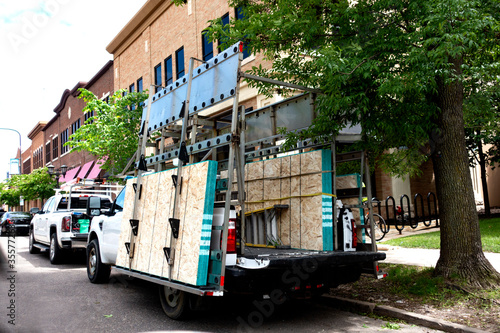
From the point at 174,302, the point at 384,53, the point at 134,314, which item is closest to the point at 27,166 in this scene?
the point at 134,314

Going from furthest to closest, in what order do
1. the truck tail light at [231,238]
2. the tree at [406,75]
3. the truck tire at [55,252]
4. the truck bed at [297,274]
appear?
the truck tire at [55,252] → the tree at [406,75] → the truck tail light at [231,238] → the truck bed at [297,274]

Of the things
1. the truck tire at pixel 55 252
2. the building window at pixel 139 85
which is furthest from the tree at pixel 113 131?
the building window at pixel 139 85

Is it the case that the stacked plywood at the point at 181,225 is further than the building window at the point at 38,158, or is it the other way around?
the building window at the point at 38,158

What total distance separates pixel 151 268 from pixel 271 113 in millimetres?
3750

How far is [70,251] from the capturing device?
39.1 ft

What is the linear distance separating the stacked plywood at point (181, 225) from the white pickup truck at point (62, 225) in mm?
4044

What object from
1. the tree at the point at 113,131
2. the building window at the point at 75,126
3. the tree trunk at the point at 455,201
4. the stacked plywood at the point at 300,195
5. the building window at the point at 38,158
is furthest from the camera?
the building window at the point at 38,158

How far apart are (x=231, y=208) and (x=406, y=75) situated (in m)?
2.99

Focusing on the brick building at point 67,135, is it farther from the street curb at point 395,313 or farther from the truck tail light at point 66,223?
the street curb at point 395,313

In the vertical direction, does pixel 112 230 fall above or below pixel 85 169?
below

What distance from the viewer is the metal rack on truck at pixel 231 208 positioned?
5.04 m

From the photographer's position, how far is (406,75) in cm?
588

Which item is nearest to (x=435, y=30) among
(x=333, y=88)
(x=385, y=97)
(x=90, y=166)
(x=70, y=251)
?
(x=385, y=97)

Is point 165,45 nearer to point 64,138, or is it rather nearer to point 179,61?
point 179,61
